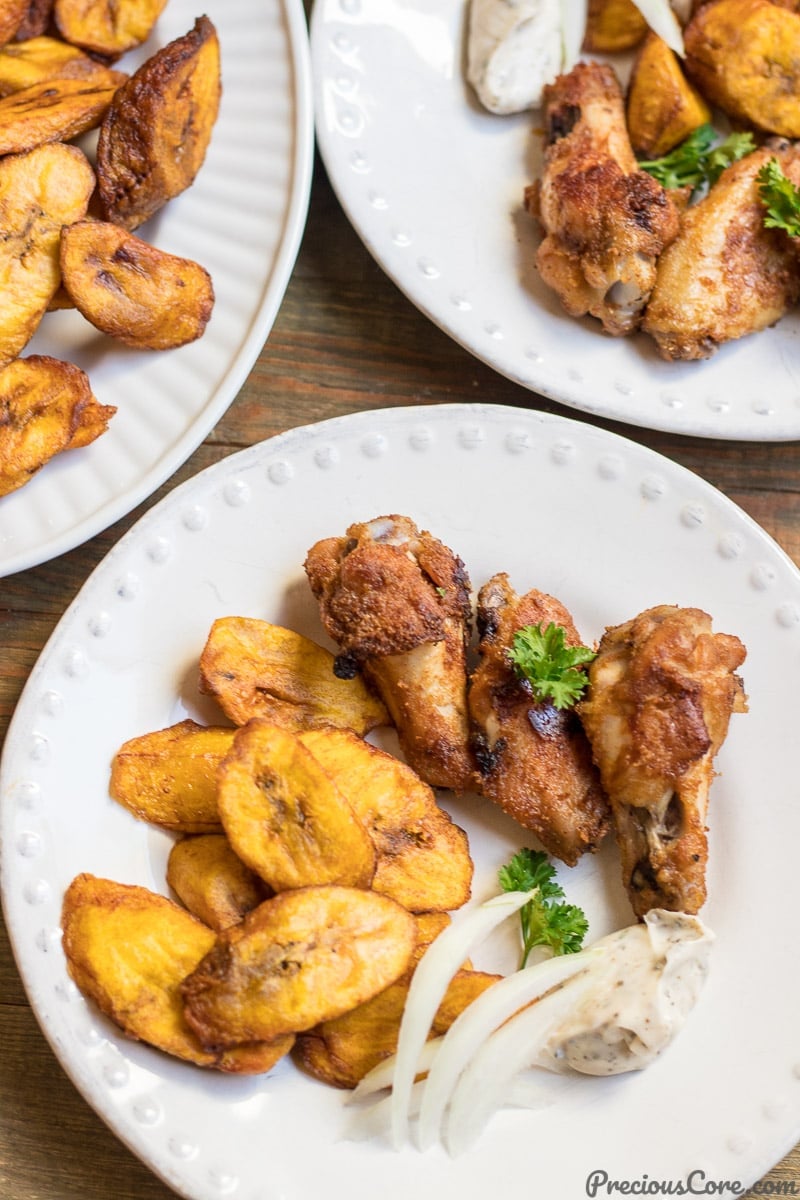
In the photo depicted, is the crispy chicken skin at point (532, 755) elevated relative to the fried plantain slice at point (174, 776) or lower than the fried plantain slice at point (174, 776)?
elevated

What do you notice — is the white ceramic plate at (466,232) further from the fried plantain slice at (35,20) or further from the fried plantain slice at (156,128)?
the fried plantain slice at (35,20)

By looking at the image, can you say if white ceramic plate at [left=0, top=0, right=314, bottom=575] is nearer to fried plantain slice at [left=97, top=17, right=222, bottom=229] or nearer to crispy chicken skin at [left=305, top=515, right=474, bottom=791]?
fried plantain slice at [left=97, top=17, right=222, bottom=229]

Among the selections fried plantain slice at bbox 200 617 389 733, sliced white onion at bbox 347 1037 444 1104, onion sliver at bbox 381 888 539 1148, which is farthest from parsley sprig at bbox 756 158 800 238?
sliced white onion at bbox 347 1037 444 1104

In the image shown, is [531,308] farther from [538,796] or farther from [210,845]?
[210,845]

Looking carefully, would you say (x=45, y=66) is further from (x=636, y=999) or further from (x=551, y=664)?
(x=636, y=999)

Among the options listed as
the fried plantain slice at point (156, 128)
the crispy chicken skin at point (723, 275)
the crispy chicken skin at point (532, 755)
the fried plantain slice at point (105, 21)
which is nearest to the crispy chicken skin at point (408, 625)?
the crispy chicken skin at point (532, 755)
